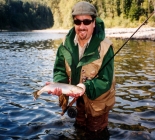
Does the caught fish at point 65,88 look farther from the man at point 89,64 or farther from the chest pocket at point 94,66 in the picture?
the chest pocket at point 94,66

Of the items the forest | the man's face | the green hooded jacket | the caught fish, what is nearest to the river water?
the green hooded jacket

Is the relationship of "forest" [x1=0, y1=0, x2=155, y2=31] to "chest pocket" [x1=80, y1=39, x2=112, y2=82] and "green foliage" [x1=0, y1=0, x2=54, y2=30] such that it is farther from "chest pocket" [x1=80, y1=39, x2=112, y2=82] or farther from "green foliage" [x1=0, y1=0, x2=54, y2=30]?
"chest pocket" [x1=80, y1=39, x2=112, y2=82]

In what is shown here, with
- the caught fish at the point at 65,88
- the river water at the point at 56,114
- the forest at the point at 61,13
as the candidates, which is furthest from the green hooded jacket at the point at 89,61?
the forest at the point at 61,13

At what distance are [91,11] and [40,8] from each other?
175 m

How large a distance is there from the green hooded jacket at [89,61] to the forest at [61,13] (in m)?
21.0

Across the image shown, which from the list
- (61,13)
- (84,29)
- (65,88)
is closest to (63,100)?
(65,88)

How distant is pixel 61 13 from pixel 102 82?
120505 mm

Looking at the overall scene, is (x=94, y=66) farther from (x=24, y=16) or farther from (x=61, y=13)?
(x=24, y=16)

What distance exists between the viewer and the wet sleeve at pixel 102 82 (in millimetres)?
4534

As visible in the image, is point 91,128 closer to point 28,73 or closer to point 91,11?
point 91,11

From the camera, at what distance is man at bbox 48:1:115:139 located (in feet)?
15.1

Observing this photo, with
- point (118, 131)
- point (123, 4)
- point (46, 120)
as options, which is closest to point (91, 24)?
point (118, 131)

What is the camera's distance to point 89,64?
4.82m

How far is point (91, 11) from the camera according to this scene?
4.63 meters
